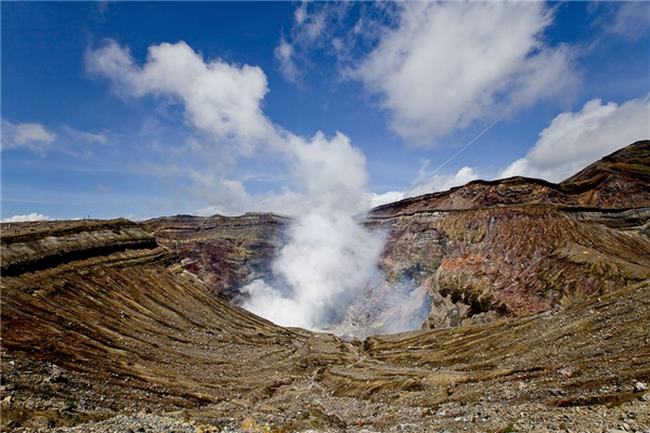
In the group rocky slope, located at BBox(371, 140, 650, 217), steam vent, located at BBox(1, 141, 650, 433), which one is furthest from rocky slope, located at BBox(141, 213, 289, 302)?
rocky slope, located at BBox(371, 140, 650, 217)

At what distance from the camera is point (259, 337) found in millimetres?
87125

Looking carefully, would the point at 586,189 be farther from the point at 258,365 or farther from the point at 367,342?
the point at 258,365

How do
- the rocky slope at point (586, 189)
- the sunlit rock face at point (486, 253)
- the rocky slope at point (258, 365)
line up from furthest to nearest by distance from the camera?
1. the rocky slope at point (586, 189)
2. the sunlit rock face at point (486, 253)
3. the rocky slope at point (258, 365)

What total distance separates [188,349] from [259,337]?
22.1 metres

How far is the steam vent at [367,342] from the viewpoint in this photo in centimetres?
2998

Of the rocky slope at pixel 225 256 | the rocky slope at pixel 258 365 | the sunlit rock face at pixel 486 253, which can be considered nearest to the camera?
the rocky slope at pixel 258 365

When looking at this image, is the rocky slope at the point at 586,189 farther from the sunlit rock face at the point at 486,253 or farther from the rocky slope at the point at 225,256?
the rocky slope at the point at 225,256

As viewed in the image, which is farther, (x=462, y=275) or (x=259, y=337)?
(x=462, y=275)

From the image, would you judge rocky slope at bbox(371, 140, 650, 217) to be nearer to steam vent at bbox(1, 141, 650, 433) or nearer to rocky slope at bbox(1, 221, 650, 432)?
steam vent at bbox(1, 141, 650, 433)

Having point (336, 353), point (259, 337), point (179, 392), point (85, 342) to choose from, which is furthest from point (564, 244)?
point (85, 342)

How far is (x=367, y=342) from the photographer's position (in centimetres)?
9212

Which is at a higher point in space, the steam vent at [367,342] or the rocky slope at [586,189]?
the rocky slope at [586,189]

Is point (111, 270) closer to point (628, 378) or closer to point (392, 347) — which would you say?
point (392, 347)

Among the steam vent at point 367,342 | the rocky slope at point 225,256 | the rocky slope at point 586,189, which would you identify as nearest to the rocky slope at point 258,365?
the steam vent at point 367,342
